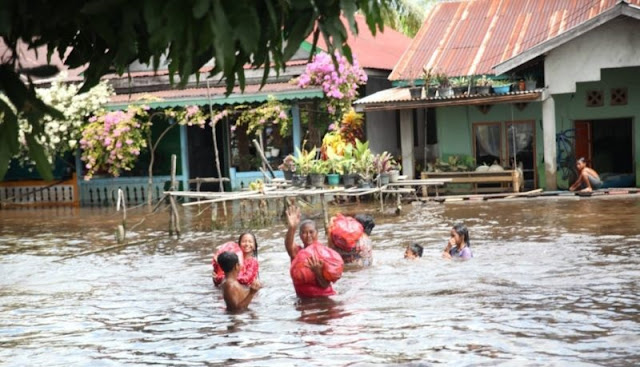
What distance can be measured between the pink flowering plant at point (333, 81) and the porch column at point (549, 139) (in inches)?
191

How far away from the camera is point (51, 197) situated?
29.5m

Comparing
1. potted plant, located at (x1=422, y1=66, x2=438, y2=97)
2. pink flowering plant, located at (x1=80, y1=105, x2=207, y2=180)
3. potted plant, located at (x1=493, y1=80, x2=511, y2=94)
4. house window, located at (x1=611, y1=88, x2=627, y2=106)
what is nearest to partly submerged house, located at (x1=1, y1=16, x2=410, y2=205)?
pink flowering plant, located at (x1=80, y1=105, x2=207, y2=180)

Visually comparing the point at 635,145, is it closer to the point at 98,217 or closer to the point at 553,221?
the point at 553,221

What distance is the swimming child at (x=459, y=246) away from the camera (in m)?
14.1


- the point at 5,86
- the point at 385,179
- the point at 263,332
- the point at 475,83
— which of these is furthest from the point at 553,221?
the point at 5,86

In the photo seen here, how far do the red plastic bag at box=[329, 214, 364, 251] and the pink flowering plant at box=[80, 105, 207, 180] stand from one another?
1359 centimetres

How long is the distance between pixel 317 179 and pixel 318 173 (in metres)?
0.19

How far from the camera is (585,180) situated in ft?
78.2

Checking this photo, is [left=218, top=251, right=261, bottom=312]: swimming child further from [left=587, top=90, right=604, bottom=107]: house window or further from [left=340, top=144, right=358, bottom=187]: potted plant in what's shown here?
[left=587, top=90, right=604, bottom=107]: house window

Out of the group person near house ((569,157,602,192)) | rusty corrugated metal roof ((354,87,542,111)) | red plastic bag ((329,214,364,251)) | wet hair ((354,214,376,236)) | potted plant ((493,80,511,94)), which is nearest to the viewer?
red plastic bag ((329,214,364,251))

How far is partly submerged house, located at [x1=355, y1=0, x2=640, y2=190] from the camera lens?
76.6 feet

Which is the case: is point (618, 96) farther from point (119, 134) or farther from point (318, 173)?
point (119, 134)

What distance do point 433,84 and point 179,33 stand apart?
21623 millimetres

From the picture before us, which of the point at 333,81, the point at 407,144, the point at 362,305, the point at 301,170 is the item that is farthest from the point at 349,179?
the point at 362,305
